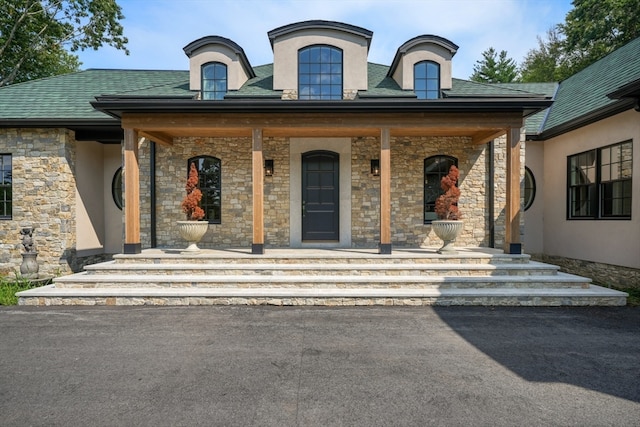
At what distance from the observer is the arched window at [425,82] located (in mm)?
10031

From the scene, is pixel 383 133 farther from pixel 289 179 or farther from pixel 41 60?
pixel 41 60

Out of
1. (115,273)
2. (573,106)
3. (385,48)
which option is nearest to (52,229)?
(115,273)

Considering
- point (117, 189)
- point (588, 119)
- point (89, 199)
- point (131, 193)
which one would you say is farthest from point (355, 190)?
point (89, 199)

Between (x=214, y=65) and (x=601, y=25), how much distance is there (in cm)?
1914

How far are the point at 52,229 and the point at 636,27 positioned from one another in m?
25.1

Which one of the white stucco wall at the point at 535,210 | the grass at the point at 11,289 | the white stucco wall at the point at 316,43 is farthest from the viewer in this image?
the white stucco wall at the point at 535,210

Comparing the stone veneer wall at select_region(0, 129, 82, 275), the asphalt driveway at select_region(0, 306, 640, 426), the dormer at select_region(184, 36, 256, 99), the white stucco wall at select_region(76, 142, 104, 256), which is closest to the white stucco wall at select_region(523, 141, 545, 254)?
the asphalt driveway at select_region(0, 306, 640, 426)

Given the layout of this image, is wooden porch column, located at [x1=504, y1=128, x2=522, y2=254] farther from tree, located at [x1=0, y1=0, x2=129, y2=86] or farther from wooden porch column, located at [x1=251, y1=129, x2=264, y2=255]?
tree, located at [x1=0, y1=0, x2=129, y2=86]

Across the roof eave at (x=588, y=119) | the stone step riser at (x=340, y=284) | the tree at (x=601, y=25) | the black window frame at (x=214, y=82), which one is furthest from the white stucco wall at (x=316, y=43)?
the tree at (x=601, y=25)

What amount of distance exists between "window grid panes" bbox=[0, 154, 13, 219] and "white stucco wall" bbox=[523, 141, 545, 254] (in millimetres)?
→ 14038

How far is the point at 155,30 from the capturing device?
12.0 metres

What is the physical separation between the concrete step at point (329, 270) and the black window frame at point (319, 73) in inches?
199

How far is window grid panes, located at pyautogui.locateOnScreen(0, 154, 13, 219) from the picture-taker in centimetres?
933

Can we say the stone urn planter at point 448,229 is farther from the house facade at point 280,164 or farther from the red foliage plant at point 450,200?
the house facade at point 280,164
